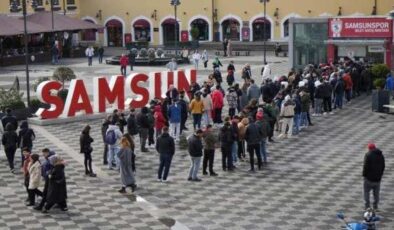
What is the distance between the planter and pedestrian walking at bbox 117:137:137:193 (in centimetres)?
1439

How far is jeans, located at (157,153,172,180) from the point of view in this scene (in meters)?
19.8

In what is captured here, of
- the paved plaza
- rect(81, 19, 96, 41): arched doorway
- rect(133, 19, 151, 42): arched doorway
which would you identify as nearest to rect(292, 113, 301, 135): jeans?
the paved plaza

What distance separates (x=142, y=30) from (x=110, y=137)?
47485mm

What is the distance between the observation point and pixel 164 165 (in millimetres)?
20078

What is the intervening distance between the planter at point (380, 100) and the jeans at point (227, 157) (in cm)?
A: 1110

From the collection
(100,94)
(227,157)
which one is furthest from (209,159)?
(100,94)

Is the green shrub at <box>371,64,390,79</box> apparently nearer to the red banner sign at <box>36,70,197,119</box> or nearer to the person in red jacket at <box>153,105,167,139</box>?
the red banner sign at <box>36,70,197,119</box>

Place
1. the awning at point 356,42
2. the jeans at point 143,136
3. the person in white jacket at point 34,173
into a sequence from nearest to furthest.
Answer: the person in white jacket at point 34,173, the jeans at point 143,136, the awning at point 356,42

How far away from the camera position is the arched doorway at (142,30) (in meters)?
67.2

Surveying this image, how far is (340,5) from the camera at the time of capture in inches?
2373

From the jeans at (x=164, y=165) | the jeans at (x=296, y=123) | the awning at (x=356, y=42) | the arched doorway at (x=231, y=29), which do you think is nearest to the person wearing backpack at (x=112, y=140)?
the jeans at (x=164, y=165)

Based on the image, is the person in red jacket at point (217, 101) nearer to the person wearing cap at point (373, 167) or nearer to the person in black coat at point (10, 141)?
the person in black coat at point (10, 141)

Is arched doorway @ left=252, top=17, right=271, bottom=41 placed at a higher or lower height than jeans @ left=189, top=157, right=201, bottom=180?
higher

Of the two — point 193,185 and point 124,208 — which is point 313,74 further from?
point 124,208
